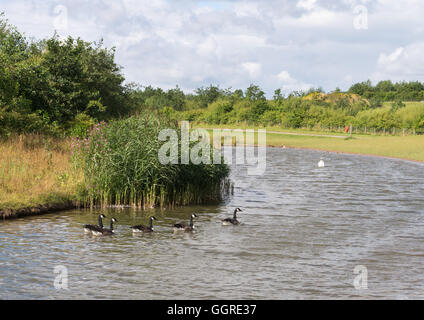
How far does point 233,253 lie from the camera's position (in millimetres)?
14812

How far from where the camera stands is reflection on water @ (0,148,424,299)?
11578 mm

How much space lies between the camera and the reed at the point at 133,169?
2077 centimetres

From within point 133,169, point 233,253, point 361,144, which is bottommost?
point 233,253

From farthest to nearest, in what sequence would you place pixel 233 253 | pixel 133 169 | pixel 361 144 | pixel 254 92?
pixel 254 92 < pixel 361 144 < pixel 133 169 < pixel 233 253

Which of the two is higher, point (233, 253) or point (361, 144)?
point (361, 144)

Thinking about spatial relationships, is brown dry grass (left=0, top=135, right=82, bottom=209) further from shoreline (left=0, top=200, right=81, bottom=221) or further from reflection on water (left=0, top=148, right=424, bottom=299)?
reflection on water (left=0, top=148, right=424, bottom=299)

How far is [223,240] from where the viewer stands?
646 inches

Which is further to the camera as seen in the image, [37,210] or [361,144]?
[361,144]

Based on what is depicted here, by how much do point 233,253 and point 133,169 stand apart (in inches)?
286

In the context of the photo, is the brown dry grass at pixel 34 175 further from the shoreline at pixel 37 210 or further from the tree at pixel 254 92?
the tree at pixel 254 92

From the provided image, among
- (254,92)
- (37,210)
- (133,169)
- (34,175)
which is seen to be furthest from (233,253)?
(254,92)

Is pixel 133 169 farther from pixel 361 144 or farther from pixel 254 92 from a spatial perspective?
pixel 254 92
